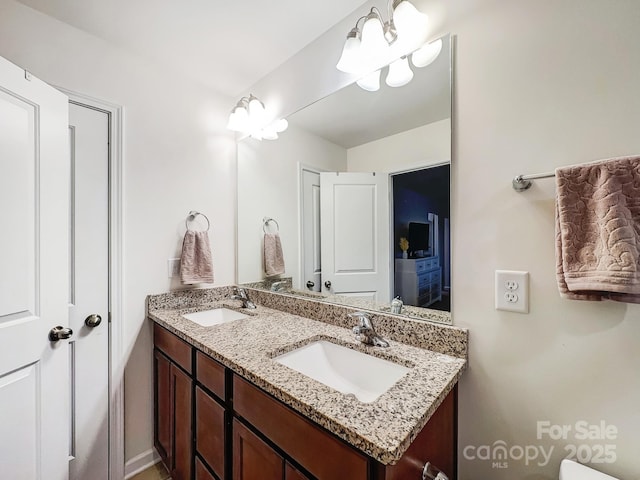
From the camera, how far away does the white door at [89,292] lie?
1360mm

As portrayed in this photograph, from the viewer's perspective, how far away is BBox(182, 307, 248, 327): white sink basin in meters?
1.67

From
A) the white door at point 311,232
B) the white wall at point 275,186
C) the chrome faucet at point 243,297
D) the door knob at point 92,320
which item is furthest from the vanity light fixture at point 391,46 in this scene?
the door knob at point 92,320

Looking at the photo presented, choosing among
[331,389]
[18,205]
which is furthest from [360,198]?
[18,205]

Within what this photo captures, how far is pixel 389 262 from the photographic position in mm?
1258

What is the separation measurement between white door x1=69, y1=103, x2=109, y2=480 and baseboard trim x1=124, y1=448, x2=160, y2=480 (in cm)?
11

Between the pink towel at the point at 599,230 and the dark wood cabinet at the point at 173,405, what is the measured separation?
4.73 ft

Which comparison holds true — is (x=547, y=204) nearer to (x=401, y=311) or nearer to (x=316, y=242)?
(x=401, y=311)

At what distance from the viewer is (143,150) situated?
159cm

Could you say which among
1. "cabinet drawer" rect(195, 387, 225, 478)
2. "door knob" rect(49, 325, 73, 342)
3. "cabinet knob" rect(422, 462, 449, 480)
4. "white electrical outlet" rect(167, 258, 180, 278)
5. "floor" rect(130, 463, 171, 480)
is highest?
"white electrical outlet" rect(167, 258, 180, 278)

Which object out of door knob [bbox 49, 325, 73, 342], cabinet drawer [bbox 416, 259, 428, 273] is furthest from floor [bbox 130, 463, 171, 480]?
cabinet drawer [bbox 416, 259, 428, 273]

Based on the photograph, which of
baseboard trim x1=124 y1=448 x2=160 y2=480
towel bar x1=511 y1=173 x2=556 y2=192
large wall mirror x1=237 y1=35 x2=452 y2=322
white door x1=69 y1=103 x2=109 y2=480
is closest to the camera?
towel bar x1=511 y1=173 x2=556 y2=192

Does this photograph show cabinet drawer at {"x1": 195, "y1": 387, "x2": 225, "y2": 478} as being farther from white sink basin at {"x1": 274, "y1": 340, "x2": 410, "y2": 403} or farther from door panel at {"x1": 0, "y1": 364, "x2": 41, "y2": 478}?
door panel at {"x1": 0, "y1": 364, "x2": 41, "y2": 478}

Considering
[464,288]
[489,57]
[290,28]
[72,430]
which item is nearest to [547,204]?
[464,288]

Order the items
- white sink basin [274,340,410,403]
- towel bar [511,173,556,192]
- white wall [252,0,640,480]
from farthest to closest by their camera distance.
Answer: white sink basin [274,340,410,403] < towel bar [511,173,556,192] < white wall [252,0,640,480]
